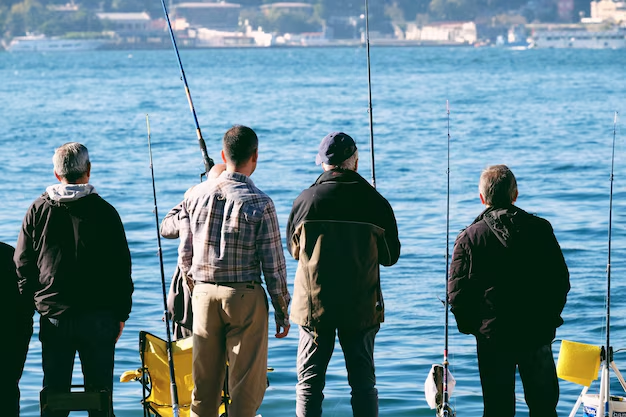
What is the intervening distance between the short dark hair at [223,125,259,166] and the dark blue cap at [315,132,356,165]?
292 mm

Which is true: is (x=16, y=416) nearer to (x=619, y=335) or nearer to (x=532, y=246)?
(x=532, y=246)

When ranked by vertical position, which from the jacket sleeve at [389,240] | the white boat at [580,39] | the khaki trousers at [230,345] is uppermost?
the jacket sleeve at [389,240]

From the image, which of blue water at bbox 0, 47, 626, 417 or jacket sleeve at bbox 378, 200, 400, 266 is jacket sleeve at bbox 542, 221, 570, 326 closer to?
jacket sleeve at bbox 378, 200, 400, 266

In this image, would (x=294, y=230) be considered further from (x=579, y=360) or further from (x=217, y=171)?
(x=579, y=360)

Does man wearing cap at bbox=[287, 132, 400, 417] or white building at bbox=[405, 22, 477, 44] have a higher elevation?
man wearing cap at bbox=[287, 132, 400, 417]

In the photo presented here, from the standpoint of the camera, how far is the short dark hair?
4.18 metres

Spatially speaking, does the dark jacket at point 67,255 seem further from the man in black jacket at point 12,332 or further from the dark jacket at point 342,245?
the dark jacket at point 342,245

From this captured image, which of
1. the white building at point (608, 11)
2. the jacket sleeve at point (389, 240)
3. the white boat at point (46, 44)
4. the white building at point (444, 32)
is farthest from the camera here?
the white building at point (444, 32)

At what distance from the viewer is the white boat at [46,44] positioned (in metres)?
121

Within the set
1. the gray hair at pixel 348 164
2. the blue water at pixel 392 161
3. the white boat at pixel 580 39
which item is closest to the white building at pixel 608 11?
the white boat at pixel 580 39

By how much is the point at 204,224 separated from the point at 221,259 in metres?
0.16

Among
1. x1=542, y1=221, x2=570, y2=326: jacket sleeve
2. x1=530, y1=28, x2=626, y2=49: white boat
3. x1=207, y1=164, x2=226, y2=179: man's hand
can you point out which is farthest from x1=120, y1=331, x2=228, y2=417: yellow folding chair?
x1=530, y1=28, x2=626, y2=49: white boat

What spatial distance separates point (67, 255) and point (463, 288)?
4.97 feet

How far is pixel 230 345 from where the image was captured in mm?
4297
